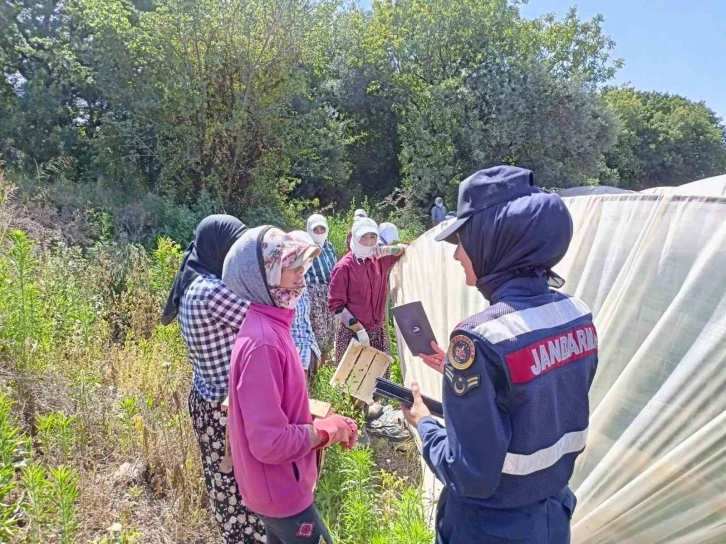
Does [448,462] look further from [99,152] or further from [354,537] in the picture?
[99,152]

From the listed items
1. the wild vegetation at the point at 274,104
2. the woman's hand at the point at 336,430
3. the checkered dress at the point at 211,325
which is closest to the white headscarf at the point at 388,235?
the checkered dress at the point at 211,325

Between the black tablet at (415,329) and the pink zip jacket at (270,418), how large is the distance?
0.54 m

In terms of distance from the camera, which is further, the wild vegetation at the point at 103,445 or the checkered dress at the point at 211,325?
the wild vegetation at the point at 103,445

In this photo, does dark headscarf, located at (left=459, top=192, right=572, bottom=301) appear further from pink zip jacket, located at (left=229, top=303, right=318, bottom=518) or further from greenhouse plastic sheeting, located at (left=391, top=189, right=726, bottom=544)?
greenhouse plastic sheeting, located at (left=391, top=189, right=726, bottom=544)

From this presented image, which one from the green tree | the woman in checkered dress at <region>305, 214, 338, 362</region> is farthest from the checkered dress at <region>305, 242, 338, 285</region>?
the green tree

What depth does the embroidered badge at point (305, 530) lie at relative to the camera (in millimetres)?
1860

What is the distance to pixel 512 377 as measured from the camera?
4.16ft

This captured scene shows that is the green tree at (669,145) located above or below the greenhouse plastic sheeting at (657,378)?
above

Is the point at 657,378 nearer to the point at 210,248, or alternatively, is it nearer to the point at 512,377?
the point at 512,377

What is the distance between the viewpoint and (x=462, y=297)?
11.6ft

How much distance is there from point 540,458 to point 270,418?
84cm

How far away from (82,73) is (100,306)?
6.82 m

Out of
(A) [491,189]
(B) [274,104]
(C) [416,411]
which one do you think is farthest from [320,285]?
(B) [274,104]

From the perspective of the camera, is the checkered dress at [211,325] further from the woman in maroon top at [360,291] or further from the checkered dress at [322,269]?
the checkered dress at [322,269]
